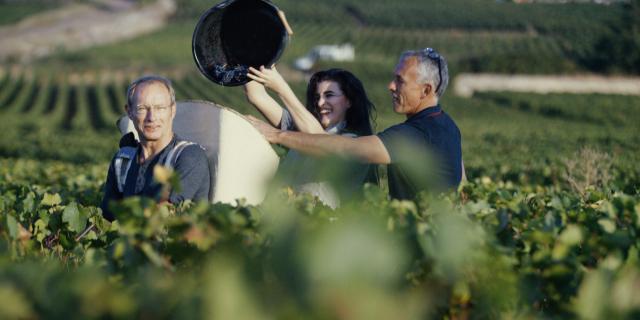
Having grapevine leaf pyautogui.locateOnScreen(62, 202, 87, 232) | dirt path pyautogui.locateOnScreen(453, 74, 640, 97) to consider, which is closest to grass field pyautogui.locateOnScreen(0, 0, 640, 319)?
grapevine leaf pyautogui.locateOnScreen(62, 202, 87, 232)

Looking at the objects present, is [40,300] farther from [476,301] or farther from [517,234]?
[517,234]

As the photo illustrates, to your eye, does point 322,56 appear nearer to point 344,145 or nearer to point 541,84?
point 541,84

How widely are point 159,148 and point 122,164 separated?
0.26 m

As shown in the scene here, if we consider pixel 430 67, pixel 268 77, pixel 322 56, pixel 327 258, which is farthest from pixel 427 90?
pixel 322 56

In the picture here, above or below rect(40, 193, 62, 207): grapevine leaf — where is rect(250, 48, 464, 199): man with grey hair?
above

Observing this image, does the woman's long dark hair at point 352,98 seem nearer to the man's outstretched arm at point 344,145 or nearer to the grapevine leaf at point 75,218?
the man's outstretched arm at point 344,145

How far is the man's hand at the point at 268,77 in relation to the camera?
140 inches

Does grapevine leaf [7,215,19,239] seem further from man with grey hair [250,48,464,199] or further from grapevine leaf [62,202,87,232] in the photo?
man with grey hair [250,48,464,199]

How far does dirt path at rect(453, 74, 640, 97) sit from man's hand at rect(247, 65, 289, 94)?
2343 inches

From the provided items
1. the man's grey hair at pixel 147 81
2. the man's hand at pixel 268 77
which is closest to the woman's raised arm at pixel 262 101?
the man's hand at pixel 268 77

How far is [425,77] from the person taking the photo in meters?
3.62

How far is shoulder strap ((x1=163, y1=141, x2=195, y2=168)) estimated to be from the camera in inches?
Result: 134

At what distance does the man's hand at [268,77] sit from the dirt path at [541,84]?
59512 mm

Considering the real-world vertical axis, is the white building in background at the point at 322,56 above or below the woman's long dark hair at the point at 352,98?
above
